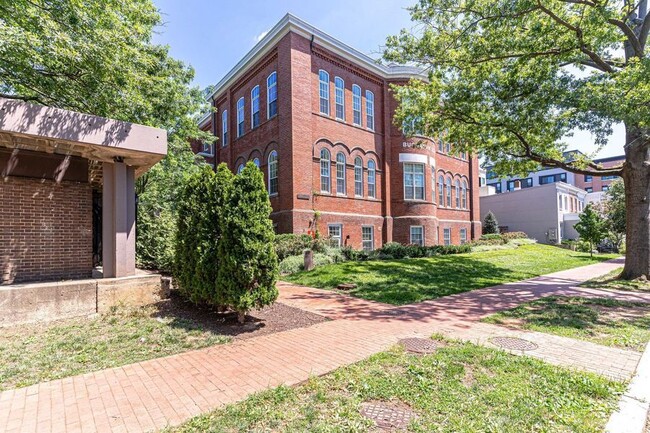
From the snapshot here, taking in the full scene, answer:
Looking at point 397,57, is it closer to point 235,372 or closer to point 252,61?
point 252,61

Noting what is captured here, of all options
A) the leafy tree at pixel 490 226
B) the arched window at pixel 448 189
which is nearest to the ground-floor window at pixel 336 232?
the arched window at pixel 448 189

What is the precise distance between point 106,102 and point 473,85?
1254cm

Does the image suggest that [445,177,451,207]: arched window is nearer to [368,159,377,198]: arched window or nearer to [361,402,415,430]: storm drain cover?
[368,159,377,198]: arched window

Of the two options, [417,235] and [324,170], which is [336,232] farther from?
[417,235]

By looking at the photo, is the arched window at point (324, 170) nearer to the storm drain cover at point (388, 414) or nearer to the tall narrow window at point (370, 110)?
the tall narrow window at point (370, 110)

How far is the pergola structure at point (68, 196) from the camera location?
6543mm

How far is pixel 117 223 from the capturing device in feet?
23.2

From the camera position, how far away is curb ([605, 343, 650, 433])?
3070 millimetres

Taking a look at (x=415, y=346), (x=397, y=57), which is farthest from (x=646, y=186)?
(x=415, y=346)

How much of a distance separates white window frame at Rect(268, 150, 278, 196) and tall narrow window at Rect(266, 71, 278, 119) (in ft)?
7.69

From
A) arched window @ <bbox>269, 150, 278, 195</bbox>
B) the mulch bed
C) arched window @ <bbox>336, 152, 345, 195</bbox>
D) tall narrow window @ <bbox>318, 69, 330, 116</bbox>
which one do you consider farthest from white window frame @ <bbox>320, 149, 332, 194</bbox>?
the mulch bed

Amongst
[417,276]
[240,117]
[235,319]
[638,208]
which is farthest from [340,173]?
[235,319]

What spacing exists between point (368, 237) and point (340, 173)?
4360 millimetres

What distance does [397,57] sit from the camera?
13930mm
